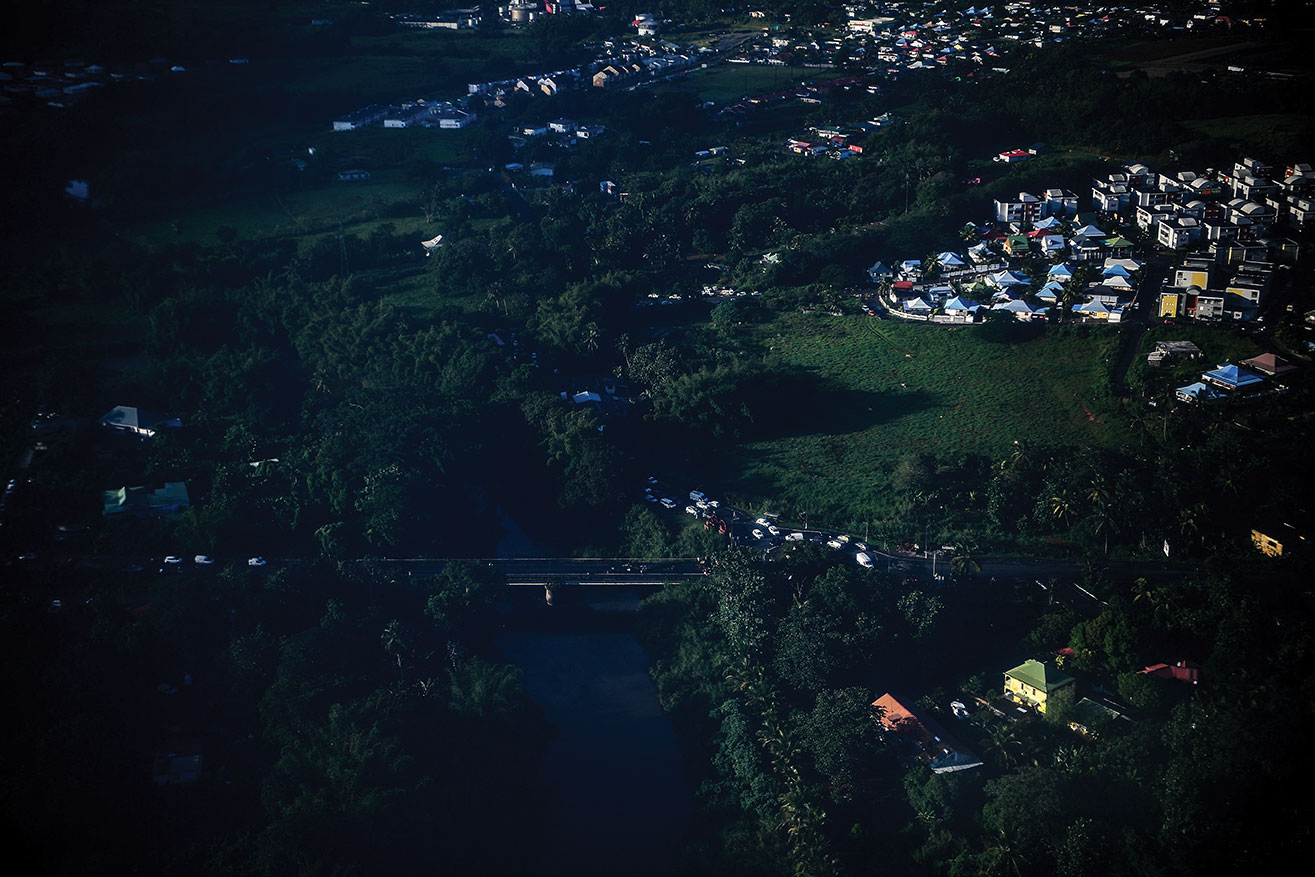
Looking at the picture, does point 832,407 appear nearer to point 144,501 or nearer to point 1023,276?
point 1023,276

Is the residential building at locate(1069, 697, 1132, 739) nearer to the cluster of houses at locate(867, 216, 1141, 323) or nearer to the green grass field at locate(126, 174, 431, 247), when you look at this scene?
the cluster of houses at locate(867, 216, 1141, 323)

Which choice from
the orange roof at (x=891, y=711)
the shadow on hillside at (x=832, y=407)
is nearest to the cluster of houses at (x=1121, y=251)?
the shadow on hillside at (x=832, y=407)

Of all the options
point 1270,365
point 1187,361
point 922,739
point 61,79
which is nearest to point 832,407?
point 1187,361

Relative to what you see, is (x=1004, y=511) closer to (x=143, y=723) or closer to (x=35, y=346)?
(x=143, y=723)

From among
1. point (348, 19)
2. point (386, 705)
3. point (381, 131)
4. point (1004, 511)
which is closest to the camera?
point (386, 705)

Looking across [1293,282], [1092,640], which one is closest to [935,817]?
[1092,640]

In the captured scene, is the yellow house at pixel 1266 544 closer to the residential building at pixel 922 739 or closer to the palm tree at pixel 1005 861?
the residential building at pixel 922 739

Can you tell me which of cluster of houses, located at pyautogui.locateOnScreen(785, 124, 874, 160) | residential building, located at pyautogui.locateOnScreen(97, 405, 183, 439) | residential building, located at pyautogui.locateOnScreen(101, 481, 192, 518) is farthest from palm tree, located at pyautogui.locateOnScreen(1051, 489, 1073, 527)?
cluster of houses, located at pyautogui.locateOnScreen(785, 124, 874, 160)
